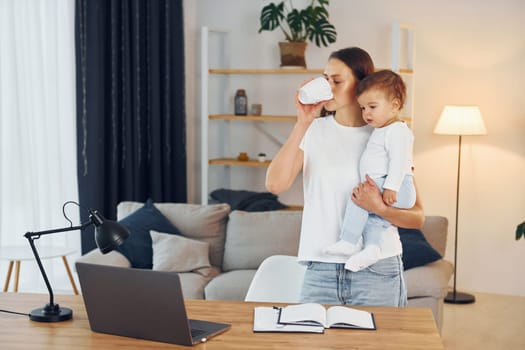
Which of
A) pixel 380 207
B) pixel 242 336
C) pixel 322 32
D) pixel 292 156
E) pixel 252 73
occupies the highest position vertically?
pixel 322 32

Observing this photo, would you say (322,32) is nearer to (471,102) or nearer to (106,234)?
(471,102)

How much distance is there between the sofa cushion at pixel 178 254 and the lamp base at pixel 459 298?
181 centimetres

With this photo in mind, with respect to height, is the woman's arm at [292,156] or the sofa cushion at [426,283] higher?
the woman's arm at [292,156]

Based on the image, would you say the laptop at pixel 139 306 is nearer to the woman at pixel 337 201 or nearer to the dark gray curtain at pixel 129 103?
the woman at pixel 337 201

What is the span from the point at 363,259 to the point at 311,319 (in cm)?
27

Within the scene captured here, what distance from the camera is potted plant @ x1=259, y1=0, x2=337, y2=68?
216 inches

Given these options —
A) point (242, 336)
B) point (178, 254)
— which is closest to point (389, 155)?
point (242, 336)

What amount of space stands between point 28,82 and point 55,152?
0.50 m

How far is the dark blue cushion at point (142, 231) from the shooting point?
439 cm

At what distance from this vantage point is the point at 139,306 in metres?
1.91

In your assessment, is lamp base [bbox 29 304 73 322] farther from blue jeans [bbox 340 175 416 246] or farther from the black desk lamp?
blue jeans [bbox 340 175 416 246]

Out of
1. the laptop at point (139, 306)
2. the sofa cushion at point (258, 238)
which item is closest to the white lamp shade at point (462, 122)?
the sofa cushion at point (258, 238)

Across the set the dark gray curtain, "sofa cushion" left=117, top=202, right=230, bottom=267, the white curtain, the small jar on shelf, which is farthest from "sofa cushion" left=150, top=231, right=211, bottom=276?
the small jar on shelf

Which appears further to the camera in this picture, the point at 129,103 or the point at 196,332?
the point at 129,103
